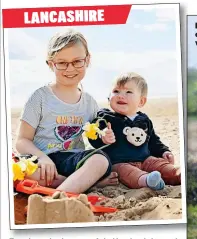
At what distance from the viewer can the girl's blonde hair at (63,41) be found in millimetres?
1388

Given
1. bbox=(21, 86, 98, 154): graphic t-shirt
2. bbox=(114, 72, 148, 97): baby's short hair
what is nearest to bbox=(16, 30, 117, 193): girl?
bbox=(21, 86, 98, 154): graphic t-shirt

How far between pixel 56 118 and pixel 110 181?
0.26 m

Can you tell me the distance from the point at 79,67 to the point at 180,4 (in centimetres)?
37

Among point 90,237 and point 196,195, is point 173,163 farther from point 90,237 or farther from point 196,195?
point 90,237

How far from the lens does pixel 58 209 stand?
1.36 metres

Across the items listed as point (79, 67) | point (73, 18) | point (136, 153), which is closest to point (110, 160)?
point (136, 153)

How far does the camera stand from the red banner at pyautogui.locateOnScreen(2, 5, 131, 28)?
1400 mm

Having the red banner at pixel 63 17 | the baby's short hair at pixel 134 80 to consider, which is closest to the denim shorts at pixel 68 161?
the baby's short hair at pixel 134 80

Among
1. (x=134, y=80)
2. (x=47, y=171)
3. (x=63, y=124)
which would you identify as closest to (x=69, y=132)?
(x=63, y=124)

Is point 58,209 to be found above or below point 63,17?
below

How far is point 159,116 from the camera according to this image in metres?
1.40

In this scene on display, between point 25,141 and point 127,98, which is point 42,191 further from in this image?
point 127,98

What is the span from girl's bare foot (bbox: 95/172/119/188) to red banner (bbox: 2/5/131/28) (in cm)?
47

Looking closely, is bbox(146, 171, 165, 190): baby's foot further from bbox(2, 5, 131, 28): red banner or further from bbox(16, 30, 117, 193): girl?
bbox(2, 5, 131, 28): red banner
